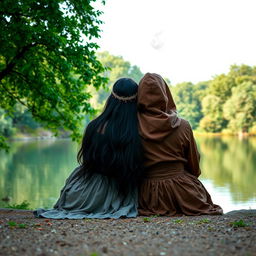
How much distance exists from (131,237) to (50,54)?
5.16 m

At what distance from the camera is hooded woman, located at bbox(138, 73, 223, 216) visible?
422cm

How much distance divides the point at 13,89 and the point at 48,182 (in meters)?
7.04

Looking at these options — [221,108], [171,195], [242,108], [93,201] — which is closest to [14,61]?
[93,201]

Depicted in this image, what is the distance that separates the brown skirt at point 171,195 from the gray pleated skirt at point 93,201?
0.14 m

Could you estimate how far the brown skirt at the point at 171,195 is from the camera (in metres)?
4.29

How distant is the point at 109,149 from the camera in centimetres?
423

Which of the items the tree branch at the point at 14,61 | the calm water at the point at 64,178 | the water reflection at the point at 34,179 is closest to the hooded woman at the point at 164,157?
the tree branch at the point at 14,61

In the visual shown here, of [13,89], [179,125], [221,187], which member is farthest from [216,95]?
[179,125]

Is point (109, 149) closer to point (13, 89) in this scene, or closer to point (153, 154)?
point (153, 154)

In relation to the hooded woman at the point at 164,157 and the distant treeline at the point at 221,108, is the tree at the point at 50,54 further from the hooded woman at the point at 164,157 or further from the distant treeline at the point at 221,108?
the distant treeline at the point at 221,108

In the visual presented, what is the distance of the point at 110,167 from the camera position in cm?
421

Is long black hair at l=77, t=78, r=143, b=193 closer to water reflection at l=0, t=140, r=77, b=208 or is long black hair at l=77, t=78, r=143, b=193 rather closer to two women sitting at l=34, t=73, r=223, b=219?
two women sitting at l=34, t=73, r=223, b=219

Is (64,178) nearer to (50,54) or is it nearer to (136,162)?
(50,54)

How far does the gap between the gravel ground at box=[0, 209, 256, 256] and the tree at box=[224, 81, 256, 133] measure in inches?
1739
